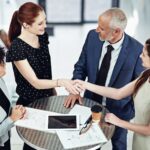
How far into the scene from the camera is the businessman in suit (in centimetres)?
287

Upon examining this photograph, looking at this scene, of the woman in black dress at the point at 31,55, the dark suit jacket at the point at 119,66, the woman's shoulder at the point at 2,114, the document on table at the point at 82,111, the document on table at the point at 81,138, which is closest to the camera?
the document on table at the point at 81,138

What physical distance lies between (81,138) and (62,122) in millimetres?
234

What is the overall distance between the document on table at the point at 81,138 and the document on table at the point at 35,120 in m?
0.12

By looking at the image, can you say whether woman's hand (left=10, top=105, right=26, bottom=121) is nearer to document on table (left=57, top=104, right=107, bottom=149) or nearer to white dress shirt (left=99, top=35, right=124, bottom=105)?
document on table (left=57, top=104, right=107, bottom=149)

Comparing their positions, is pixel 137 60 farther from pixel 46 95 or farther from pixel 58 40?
pixel 58 40

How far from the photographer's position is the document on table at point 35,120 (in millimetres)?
2525

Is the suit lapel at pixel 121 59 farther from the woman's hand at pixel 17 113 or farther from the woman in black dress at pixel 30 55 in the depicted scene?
the woman's hand at pixel 17 113

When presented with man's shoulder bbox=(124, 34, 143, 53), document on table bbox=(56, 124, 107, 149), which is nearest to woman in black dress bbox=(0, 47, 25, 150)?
document on table bbox=(56, 124, 107, 149)

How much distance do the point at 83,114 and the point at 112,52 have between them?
0.62 meters

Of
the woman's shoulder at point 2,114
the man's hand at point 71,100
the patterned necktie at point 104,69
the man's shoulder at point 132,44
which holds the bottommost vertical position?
the man's hand at point 71,100

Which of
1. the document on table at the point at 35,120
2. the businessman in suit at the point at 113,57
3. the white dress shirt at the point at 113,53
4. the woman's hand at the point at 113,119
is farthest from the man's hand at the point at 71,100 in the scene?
the woman's hand at the point at 113,119

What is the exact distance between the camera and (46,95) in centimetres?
311

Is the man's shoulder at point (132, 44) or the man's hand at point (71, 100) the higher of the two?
the man's shoulder at point (132, 44)

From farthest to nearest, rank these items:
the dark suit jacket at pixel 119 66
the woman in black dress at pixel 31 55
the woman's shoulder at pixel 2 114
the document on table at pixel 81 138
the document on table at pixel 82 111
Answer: the dark suit jacket at pixel 119 66 → the woman in black dress at pixel 31 55 → the document on table at pixel 82 111 → the woman's shoulder at pixel 2 114 → the document on table at pixel 81 138
